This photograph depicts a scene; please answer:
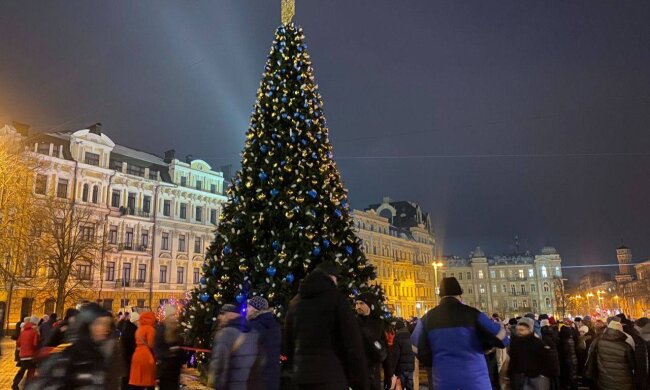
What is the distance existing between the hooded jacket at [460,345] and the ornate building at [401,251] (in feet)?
209

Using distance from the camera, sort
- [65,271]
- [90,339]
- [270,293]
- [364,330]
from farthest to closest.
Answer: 1. [65,271]
2. [270,293]
3. [364,330]
4. [90,339]

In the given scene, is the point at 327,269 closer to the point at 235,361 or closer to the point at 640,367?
the point at 235,361

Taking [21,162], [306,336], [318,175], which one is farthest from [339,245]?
[21,162]

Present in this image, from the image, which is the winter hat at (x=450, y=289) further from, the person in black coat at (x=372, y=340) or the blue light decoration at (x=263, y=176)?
the blue light decoration at (x=263, y=176)

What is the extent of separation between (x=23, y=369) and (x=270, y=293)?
636 cm

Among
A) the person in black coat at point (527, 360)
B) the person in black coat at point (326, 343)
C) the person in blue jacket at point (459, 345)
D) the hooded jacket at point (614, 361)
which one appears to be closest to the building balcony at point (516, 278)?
the person in black coat at point (527, 360)

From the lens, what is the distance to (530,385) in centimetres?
854

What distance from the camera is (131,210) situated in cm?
4691

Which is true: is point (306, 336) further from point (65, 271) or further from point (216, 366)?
point (65, 271)

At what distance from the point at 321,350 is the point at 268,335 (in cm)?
198

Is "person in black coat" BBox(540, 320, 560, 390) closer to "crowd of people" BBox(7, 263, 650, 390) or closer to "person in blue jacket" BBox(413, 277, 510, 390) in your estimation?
"crowd of people" BBox(7, 263, 650, 390)

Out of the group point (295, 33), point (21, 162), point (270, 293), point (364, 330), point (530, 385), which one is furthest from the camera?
point (21, 162)

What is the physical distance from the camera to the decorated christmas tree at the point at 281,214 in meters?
11.9

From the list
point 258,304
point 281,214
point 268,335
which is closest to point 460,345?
point 268,335
